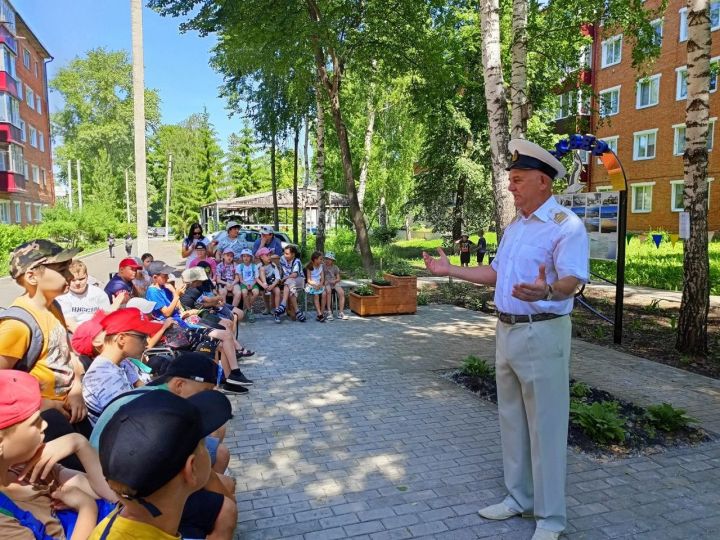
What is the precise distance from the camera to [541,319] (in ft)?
9.98

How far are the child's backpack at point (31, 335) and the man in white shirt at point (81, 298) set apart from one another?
93.8 inches

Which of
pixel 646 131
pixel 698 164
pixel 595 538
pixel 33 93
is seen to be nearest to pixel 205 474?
pixel 595 538

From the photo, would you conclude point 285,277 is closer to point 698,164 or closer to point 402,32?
point 698,164

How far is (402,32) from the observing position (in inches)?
550

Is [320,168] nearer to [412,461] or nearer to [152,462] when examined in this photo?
[412,461]

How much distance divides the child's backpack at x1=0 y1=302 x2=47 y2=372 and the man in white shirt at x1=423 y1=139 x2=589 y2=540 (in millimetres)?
2710

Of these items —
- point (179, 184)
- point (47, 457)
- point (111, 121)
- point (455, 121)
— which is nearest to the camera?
point (47, 457)

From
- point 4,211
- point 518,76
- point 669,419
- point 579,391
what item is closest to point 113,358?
point 579,391

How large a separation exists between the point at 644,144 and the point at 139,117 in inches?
1200

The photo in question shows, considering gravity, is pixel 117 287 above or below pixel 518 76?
below

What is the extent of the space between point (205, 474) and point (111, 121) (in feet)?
202

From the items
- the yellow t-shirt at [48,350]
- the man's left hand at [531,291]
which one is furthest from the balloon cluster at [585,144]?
the yellow t-shirt at [48,350]

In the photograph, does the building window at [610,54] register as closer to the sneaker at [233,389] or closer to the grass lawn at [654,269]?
the grass lawn at [654,269]

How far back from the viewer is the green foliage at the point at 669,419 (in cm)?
462
